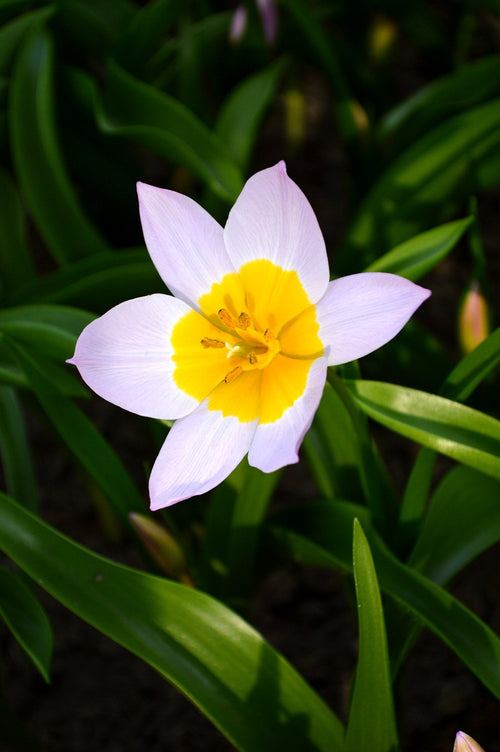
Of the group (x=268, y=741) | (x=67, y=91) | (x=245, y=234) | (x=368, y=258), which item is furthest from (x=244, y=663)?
(x=67, y=91)

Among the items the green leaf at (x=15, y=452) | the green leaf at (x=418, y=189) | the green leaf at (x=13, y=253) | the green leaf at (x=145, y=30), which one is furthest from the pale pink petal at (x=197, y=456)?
the green leaf at (x=145, y=30)

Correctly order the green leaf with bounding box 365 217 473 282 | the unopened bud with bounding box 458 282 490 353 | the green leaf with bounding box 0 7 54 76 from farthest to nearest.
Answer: the green leaf with bounding box 0 7 54 76, the unopened bud with bounding box 458 282 490 353, the green leaf with bounding box 365 217 473 282

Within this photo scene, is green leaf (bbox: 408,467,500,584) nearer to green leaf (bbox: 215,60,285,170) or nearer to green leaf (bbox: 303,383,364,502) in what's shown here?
green leaf (bbox: 303,383,364,502)

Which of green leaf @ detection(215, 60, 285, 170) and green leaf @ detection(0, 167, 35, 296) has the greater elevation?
green leaf @ detection(215, 60, 285, 170)

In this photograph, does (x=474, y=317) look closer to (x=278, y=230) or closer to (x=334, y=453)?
(x=334, y=453)

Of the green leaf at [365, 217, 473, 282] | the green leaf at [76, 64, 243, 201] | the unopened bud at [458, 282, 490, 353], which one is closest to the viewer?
the green leaf at [365, 217, 473, 282]

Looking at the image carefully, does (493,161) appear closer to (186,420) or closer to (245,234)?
(245,234)

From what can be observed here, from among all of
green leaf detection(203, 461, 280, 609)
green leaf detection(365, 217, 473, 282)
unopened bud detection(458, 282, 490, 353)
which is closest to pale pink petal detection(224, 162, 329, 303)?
green leaf detection(365, 217, 473, 282)

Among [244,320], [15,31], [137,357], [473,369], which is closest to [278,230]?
[244,320]
